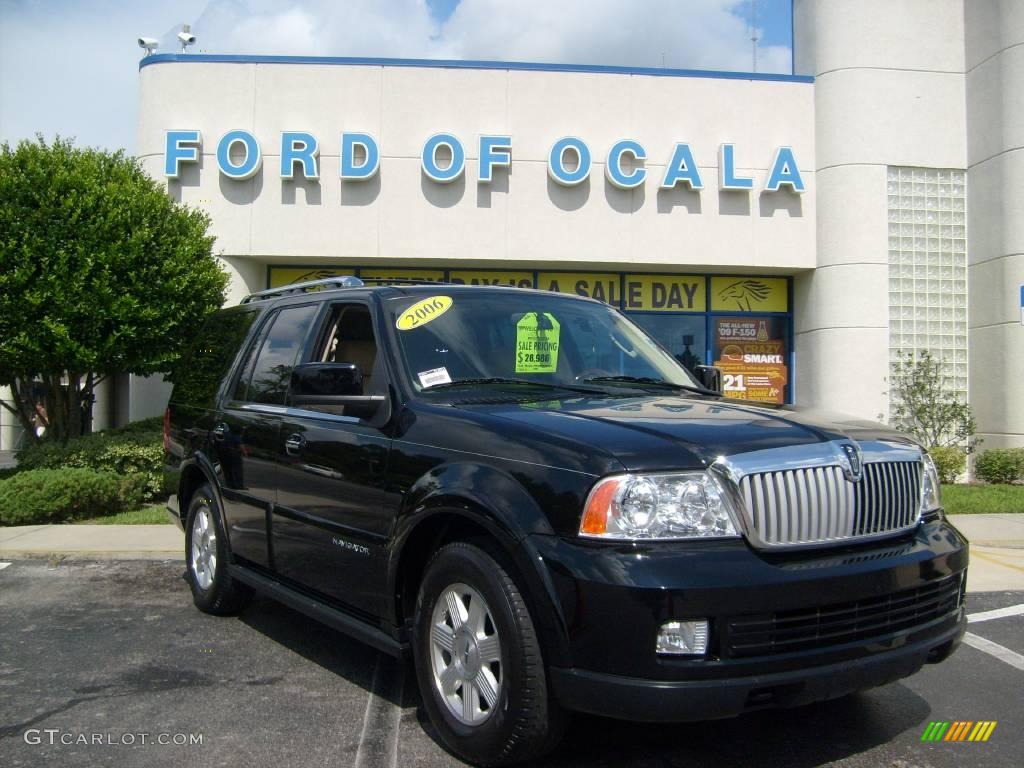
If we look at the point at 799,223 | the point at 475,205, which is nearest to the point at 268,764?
the point at 475,205

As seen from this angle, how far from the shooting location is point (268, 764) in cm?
360

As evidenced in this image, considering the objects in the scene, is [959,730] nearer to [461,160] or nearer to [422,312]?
[422,312]

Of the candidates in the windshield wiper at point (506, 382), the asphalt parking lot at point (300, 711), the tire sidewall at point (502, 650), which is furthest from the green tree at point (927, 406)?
the tire sidewall at point (502, 650)

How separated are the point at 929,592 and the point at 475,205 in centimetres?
1174

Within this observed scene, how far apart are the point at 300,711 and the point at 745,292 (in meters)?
13.1

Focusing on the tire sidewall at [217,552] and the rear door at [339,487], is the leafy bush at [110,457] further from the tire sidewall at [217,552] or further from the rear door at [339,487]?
the rear door at [339,487]

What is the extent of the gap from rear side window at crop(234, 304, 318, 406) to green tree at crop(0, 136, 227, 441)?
5600mm

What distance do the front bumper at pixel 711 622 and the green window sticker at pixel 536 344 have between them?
1.44 m

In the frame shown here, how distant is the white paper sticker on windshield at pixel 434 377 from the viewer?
164 inches

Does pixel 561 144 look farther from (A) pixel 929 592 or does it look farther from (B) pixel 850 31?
(A) pixel 929 592

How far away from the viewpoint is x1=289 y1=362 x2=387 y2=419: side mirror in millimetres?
3998

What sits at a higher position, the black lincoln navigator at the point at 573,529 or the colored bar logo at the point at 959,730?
the black lincoln navigator at the point at 573,529

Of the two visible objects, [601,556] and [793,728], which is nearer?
[601,556]

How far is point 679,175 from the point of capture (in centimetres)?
1462
